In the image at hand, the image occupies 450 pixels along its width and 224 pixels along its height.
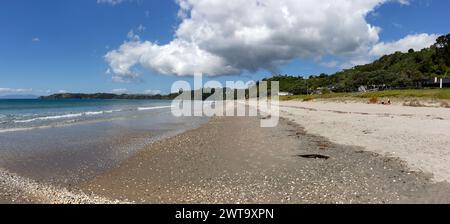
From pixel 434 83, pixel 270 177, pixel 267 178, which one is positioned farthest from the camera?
pixel 434 83

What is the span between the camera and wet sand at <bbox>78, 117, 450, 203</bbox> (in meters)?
8.95

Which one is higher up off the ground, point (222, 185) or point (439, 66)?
point (439, 66)

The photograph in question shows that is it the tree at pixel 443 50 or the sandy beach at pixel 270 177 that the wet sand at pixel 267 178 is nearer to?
the sandy beach at pixel 270 177

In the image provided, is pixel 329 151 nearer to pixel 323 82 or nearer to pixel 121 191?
pixel 121 191

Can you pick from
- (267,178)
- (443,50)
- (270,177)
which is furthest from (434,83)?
(267,178)

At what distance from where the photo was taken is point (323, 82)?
603 ft

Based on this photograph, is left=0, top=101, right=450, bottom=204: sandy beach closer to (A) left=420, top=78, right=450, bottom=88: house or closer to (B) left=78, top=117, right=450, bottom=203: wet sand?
(B) left=78, top=117, right=450, bottom=203: wet sand

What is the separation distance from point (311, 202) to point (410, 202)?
2179mm

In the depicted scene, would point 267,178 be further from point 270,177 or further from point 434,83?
point 434,83

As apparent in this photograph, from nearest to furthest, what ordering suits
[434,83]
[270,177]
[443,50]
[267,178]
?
1. [267,178]
2. [270,177]
3. [434,83]
4. [443,50]

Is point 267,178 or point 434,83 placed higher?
point 434,83

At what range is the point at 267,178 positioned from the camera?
11102mm

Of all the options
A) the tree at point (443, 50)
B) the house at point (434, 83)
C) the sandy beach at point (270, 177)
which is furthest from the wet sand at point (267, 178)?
the tree at point (443, 50)
